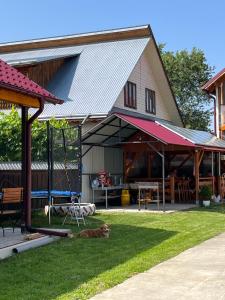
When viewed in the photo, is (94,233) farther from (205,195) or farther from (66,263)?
(205,195)

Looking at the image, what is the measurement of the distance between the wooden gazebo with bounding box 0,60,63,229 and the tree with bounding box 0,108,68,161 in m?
5.86

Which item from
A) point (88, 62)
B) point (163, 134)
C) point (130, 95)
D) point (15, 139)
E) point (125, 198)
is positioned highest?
point (88, 62)

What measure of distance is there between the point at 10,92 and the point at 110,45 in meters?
15.2

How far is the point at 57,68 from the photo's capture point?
23594mm

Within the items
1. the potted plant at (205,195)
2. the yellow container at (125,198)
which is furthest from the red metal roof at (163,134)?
the yellow container at (125,198)

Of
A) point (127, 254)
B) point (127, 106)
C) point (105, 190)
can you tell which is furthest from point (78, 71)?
point (127, 254)

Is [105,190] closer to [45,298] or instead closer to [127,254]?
[127,254]

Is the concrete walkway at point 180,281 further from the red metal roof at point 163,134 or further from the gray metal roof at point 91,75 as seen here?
the gray metal roof at point 91,75

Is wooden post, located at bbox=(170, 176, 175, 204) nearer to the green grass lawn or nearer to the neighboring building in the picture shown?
the green grass lawn

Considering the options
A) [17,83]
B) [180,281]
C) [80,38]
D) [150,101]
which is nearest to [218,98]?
[150,101]

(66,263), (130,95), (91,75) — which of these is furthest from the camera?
(130,95)

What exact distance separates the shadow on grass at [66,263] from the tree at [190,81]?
123 feet

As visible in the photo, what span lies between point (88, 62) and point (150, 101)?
3808 millimetres

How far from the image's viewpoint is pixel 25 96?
10.2m
